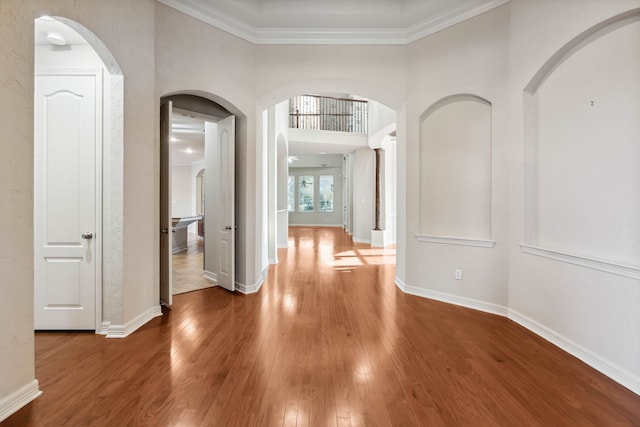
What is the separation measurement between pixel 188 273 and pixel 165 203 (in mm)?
2431

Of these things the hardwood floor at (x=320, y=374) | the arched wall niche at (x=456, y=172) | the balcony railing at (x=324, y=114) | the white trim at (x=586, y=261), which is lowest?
the hardwood floor at (x=320, y=374)

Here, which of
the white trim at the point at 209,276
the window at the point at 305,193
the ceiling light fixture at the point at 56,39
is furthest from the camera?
the window at the point at 305,193

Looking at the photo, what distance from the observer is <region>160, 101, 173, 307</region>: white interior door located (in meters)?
3.58

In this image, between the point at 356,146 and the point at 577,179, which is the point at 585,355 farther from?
the point at 356,146

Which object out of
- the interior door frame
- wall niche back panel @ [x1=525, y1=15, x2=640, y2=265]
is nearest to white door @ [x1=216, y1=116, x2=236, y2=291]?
the interior door frame

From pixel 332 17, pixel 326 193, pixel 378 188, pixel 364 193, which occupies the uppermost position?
pixel 332 17

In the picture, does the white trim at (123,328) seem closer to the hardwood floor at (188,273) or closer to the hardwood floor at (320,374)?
the hardwood floor at (320,374)

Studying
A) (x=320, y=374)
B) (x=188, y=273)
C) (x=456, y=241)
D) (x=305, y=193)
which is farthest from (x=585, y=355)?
(x=305, y=193)

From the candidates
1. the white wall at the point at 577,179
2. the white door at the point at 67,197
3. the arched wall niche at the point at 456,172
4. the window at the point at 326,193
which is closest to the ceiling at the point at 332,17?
the white wall at the point at 577,179

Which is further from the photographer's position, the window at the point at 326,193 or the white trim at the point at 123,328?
the window at the point at 326,193

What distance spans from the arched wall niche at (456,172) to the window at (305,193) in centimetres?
1269

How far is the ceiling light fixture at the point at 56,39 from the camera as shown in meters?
2.77

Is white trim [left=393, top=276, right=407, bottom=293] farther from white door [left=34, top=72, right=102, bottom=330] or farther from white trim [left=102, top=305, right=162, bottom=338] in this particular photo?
white door [left=34, top=72, right=102, bottom=330]

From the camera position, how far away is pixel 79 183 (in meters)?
2.96
